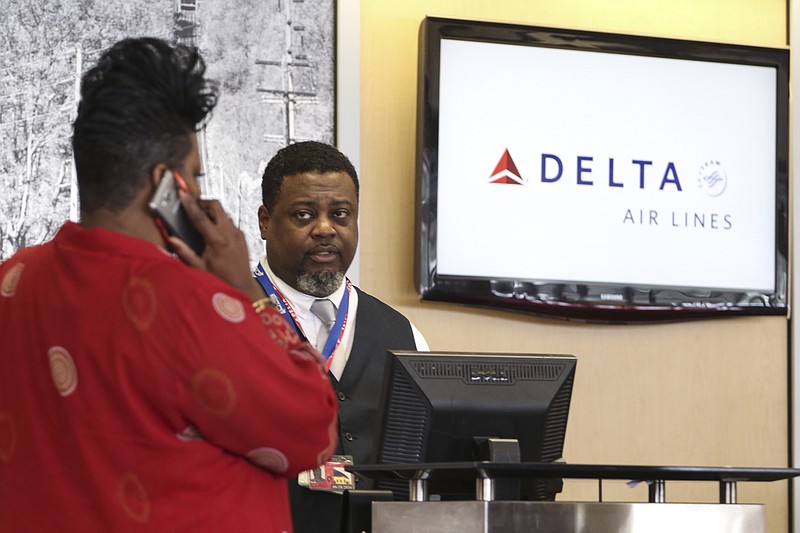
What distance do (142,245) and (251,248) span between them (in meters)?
2.19

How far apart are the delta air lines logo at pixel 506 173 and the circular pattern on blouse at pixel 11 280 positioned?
2365mm

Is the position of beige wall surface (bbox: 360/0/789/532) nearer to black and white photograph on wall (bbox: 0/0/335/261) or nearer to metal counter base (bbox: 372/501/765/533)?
black and white photograph on wall (bbox: 0/0/335/261)

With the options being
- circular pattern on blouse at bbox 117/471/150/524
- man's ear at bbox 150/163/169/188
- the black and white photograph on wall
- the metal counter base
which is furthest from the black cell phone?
the black and white photograph on wall

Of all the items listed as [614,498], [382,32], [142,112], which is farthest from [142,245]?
[614,498]

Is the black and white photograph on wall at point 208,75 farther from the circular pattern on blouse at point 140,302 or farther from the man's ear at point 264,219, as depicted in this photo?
the circular pattern on blouse at point 140,302

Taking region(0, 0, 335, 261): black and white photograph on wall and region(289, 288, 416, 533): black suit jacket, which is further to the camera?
region(0, 0, 335, 261): black and white photograph on wall

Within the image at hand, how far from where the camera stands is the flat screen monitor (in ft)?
6.98

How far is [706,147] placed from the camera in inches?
163

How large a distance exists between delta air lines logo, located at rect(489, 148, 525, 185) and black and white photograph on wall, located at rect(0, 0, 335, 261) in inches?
21.8

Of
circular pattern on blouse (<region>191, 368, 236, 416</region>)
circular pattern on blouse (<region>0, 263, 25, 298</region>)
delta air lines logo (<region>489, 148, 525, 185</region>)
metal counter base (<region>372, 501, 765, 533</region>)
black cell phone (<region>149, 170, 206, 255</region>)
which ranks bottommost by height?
metal counter base (<region>372, 501, 765, 533</region>)

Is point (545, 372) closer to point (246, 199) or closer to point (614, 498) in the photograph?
point (246, 199)

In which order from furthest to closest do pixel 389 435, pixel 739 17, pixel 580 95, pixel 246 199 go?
pixel 739 17 < pixel 580 95 < pixel 246 199 < pixel 389 435

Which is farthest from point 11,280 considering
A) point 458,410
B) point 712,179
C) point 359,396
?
point 712,179

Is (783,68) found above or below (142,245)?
above
